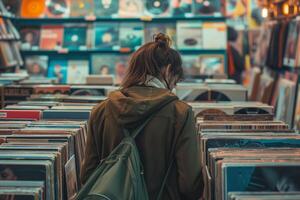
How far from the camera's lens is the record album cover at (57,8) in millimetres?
7762

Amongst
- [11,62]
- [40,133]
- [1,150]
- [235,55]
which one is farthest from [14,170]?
[235,55]

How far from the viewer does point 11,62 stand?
7082mm

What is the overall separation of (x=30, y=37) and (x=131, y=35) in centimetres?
138

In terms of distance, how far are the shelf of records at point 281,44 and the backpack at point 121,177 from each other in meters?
3.92

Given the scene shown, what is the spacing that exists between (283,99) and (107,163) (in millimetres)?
4549

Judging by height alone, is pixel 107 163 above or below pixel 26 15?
below

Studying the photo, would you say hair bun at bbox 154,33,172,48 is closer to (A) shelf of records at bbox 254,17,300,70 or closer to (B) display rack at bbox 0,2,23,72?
(A) shelf of records at bbox 254,17,300,70

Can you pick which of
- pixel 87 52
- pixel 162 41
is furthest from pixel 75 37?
pixel 162 41

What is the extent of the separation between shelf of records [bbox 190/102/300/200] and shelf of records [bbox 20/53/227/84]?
178 inches

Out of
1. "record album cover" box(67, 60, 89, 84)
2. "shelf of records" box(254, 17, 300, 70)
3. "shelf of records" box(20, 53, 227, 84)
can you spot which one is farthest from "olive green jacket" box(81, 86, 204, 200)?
"record album cover" box(67, 60, 89, 84)

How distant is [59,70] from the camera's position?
788cm

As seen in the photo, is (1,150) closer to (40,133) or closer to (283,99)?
(40,133)

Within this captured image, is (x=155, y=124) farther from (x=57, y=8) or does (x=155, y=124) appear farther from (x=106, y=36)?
(x=57, y=8)

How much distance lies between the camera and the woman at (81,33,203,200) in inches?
90.0
